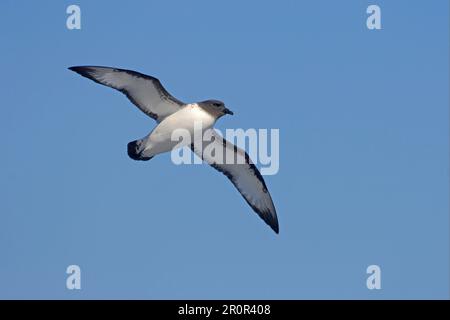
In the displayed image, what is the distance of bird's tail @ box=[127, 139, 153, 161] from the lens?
16.4 metres

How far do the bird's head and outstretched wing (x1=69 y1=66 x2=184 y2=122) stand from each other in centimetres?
51

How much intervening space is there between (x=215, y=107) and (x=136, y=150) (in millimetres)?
1590

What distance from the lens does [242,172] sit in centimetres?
1822

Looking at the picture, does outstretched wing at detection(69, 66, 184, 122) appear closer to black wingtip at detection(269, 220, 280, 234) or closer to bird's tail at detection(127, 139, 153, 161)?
bird's tail at detection(127, 139, 153, 161)

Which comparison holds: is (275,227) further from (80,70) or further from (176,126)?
(80,70)

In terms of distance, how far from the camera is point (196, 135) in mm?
17000

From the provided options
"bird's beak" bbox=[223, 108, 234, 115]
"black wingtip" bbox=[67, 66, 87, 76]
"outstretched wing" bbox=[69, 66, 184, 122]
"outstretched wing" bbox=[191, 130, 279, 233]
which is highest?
"black wingtip" bbox=[67, 66, 87, 76]

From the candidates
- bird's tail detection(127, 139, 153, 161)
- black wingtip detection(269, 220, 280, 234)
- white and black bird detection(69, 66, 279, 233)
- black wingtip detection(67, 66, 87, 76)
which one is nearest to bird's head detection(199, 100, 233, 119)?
white and black bird detection(69, 66, 279, 233)

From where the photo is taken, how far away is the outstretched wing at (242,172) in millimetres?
17953
